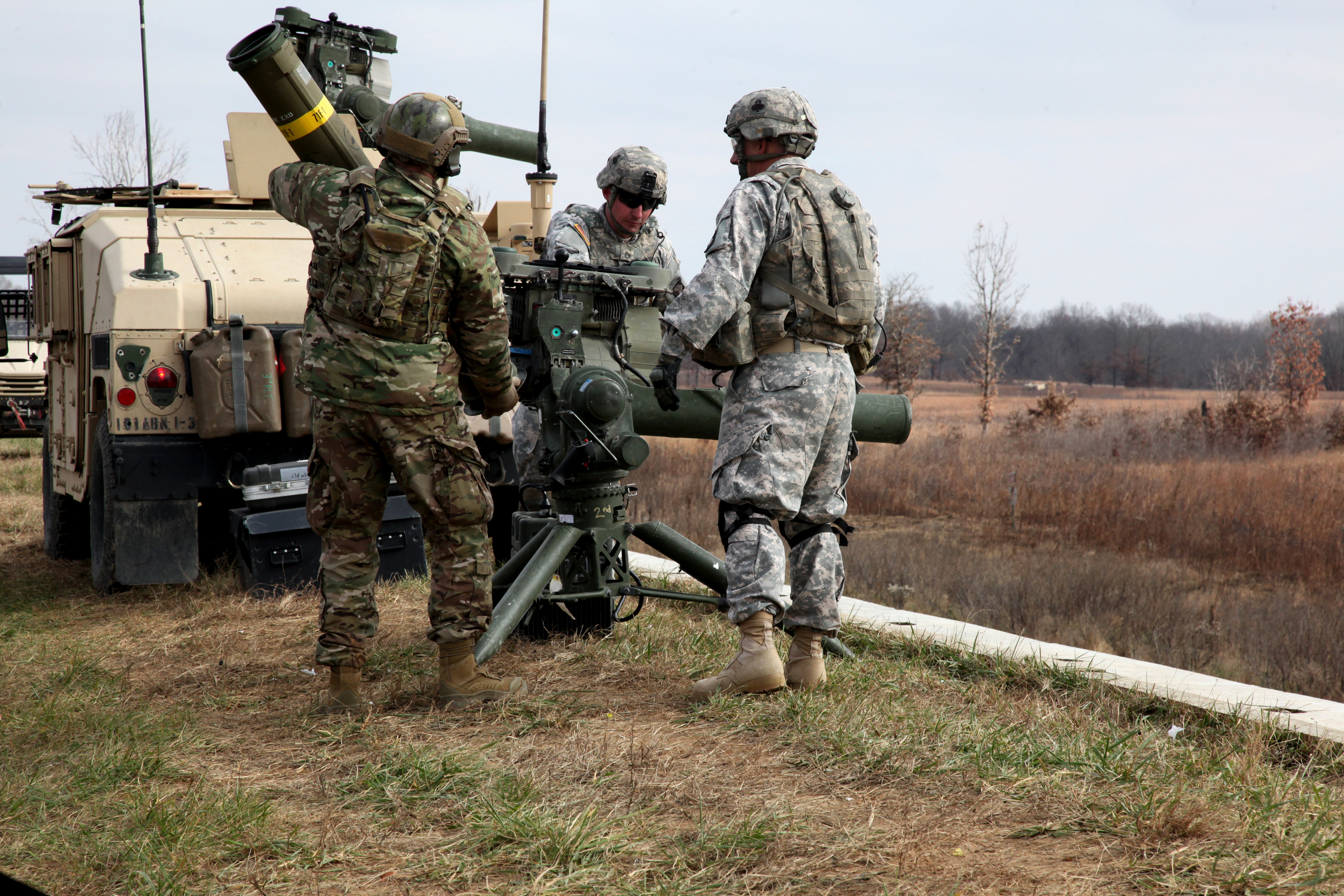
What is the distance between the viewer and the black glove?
153 inches

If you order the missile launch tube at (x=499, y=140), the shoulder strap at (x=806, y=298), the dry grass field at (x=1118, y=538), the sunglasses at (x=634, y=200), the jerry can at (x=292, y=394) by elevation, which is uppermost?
the missile launch tube at (x=499, y=140)

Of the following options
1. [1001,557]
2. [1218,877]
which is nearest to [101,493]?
[1218,877]

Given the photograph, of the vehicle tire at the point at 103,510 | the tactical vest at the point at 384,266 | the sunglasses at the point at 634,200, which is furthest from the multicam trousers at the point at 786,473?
the vehicle tire at the point at 103,510

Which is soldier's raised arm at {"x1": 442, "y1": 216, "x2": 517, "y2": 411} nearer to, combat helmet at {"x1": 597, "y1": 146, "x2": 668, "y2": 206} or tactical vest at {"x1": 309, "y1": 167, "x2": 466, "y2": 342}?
tactical vest at {"x1": 309, "y1": 167, "x2": 466, "y2": 342}

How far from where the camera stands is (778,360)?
12.9 ft

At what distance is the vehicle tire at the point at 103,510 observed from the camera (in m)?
5.69

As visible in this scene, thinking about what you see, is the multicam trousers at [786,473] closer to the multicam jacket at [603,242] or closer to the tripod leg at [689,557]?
the tripod leg at [689,557]

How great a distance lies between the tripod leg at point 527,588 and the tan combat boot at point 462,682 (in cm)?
8

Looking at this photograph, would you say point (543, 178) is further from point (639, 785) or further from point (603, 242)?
point (639, 785)

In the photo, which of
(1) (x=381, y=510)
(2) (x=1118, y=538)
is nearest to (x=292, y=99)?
(1) (x=381, y=510)

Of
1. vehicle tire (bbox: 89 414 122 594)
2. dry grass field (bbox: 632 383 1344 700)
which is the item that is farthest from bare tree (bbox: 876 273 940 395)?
vehicle tire (bbox: 89 414 122 594)

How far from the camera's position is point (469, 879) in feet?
8.02

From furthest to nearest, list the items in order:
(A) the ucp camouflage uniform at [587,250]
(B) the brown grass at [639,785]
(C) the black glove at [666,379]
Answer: (A) the ucp camouflage uniform at [587,250], (C) the black glove at [666,379], (B) the brown grass at [639,785]

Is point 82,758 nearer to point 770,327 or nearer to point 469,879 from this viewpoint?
point 469,879
